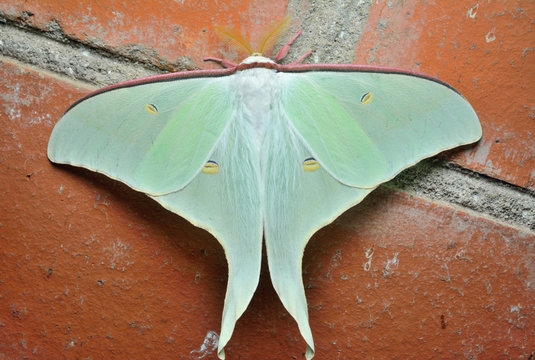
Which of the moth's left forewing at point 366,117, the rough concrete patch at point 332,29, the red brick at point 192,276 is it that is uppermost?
the rough concrete patch at point 332,29

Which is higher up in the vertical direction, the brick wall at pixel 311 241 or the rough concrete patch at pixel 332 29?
the rough concrete patch at pixel 332 29

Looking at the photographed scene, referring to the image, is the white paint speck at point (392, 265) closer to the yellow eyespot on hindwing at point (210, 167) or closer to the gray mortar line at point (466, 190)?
the gray mortar line at point (466, 190)

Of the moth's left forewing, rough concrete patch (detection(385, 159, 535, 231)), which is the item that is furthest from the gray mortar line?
the moth's left forewing

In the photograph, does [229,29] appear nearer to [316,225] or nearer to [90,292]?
[316,225]

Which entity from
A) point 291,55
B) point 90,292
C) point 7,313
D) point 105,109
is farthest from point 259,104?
point 7,313

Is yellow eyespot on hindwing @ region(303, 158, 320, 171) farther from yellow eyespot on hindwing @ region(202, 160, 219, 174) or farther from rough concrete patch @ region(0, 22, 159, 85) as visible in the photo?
rough concrete patch @ region(0, 22, 159, 85)

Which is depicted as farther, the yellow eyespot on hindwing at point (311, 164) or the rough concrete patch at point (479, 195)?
the rough concrete patch at point (479, 195)

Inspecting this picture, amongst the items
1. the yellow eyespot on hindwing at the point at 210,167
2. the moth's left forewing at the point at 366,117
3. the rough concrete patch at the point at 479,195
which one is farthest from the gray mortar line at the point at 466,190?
the yellow eyespot on hindwing at the point at 210,167
